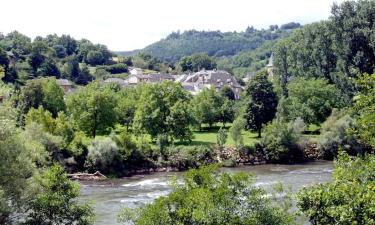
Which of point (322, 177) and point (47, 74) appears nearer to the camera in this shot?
point (322, 177)

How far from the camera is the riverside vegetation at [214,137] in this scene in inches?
760

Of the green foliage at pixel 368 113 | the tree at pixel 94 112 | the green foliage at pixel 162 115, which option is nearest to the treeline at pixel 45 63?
the tree at pixel 94 112

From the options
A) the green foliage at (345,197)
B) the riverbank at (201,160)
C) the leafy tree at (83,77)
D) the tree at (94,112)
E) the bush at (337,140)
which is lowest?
the riverbank at (201,160)

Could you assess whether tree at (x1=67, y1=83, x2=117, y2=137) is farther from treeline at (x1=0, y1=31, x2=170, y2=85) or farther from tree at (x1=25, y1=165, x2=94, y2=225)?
treeline at (x1=0, y1=31, x2=170, y2=85)

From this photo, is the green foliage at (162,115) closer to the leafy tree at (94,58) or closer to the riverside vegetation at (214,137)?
the riverside vegetation at (214,137)

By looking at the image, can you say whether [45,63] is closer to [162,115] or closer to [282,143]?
[162,115]

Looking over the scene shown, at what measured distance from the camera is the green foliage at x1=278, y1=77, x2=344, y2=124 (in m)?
78.0

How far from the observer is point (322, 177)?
52.2 m

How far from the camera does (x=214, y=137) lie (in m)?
75.5

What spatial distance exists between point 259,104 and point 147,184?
29.8 m

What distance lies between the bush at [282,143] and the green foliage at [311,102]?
10.5 m

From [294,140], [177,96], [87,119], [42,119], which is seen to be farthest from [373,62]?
[42,119]

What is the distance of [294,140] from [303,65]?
34.2m

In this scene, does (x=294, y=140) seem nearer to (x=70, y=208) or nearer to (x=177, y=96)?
(x=177, y=96)
